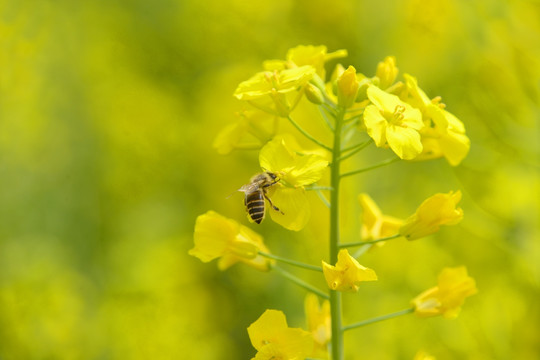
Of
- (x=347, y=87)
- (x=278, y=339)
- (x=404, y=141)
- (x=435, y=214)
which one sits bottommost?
(x=278, y=339)

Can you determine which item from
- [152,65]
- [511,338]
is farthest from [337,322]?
[152,65]

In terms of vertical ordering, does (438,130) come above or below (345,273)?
above

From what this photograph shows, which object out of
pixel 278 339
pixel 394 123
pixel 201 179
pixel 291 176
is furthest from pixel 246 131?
pixel 201 179

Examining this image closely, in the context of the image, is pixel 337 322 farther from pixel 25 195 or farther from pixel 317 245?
pixel 25 195

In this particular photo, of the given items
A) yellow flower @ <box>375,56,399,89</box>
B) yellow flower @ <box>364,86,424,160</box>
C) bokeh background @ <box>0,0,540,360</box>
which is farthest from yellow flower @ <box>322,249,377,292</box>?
bokeh background @ <box>0,0,540,360</box>

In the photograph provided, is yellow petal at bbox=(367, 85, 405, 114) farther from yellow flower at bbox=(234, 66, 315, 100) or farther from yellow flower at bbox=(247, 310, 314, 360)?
yellow flower at bbox=(247, 310, 314, 360)

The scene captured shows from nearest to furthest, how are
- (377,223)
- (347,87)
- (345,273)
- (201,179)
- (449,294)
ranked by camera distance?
(345,273) → (347,87) → (449,294) → (377,223) → (201,179)

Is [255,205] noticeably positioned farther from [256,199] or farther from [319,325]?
[319,325]
